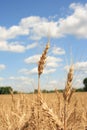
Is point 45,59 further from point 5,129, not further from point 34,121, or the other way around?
point 5,129

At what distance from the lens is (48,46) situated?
12.0ft

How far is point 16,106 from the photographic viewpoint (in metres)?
5.26

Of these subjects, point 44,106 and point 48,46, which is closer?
point 44,106

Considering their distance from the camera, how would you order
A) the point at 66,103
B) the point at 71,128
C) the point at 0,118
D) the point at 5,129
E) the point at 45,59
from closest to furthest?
the point at 66,103 < the point at 71,128 < the point at 45,59 < the point at 5,129 < the point at 0,118

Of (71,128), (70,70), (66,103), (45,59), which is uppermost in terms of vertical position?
(45,59)

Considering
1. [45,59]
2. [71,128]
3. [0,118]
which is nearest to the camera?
[71,128]

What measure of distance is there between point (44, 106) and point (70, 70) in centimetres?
34

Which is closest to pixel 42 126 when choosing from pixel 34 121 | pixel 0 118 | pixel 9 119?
pixel 34 121

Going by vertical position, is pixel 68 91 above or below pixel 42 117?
above

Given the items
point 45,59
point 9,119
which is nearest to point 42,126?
point 45,59

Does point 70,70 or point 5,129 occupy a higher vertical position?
point 70,70

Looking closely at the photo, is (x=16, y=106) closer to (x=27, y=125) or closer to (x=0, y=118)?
(x=0, y=118)

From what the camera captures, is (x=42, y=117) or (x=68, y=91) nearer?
(x=68, y=91)

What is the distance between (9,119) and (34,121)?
1118mm
